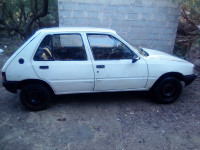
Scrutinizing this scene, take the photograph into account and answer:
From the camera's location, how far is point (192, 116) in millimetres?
4047

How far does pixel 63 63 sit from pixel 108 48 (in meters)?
0.98

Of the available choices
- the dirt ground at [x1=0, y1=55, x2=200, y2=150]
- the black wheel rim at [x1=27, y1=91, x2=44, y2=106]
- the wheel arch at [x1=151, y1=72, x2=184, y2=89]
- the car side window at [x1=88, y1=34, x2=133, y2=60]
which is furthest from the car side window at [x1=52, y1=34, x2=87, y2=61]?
the wheel arch at [x1=151, y1=72, x2=184, y2=89]

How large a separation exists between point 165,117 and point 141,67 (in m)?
1.15

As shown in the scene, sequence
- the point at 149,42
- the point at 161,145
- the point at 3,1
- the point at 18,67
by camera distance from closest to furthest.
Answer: the point at 161,145
the point at 18,67
the point at 149,42
the point at 3,1

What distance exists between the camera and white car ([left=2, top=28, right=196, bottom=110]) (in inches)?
149

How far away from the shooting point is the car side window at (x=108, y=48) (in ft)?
13.1

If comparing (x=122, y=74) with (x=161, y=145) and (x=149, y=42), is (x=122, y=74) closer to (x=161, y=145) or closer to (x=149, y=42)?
(x=161, y=145)

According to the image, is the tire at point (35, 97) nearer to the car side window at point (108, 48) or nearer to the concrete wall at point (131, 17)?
the car side window at point (108, 48)

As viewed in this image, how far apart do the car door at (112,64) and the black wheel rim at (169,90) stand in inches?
25.1

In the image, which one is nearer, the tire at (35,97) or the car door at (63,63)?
the car door at (63,63)

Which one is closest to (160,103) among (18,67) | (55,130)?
(55,130)

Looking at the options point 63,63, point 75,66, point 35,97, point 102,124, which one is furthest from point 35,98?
point 102,124

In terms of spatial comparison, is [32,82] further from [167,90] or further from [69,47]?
[167,90]

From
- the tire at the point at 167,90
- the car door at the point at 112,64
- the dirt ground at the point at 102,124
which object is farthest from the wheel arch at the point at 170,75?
the dirt ground at the point at 102,124
